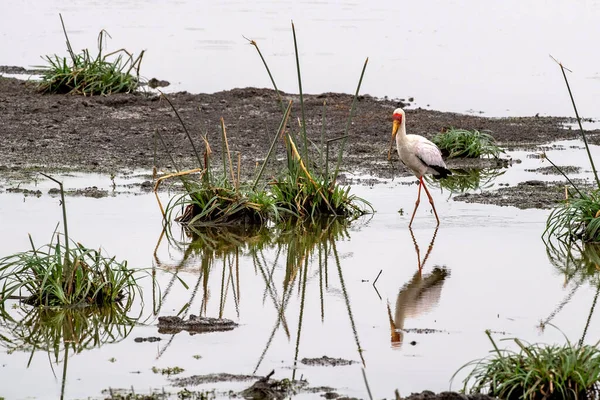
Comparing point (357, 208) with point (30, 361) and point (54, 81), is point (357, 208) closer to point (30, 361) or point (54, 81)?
point (30, 361)

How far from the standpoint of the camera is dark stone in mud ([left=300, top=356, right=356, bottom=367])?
8.05m

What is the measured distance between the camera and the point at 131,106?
19016 mm

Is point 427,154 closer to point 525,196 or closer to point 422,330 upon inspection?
point 525,196

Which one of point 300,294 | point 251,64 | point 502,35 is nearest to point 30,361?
point 300,294

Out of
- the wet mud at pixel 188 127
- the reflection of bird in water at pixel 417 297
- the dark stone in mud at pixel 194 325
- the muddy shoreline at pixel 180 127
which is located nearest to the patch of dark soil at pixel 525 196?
the wet mud at pixel 188 127

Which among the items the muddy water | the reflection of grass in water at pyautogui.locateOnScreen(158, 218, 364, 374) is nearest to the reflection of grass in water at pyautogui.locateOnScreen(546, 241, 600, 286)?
the reflection of grass in water at pyautogui.locateOnScreen(158, 218, 364, 374)

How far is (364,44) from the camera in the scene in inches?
1174

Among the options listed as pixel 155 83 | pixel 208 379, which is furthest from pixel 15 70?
pixel 208 379

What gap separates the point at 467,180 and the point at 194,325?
740cm

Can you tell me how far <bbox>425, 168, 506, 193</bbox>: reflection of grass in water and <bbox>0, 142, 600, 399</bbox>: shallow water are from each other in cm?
85

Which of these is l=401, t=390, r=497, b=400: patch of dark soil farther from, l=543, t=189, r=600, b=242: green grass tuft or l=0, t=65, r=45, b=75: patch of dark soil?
l=0, t=65, r=45, b=75: patch of dark soil

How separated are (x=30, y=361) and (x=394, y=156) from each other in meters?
9.05

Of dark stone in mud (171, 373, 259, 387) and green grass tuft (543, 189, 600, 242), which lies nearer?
dark stone in mud (171, 373, 259, 387)

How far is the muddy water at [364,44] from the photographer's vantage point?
76.7 ft
